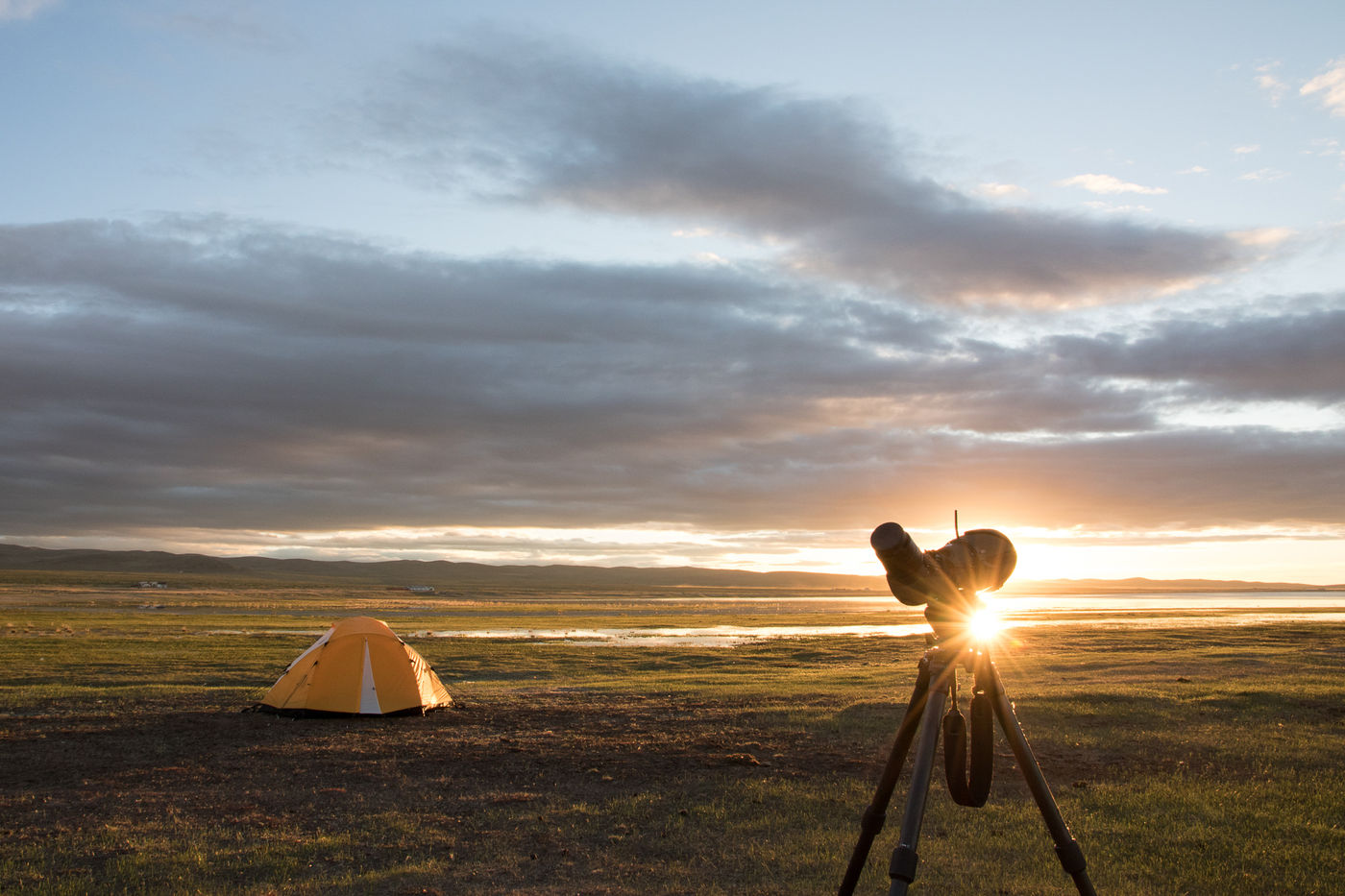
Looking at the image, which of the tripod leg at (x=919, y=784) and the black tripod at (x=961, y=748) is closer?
the tripod leg at (x=919, y=784)

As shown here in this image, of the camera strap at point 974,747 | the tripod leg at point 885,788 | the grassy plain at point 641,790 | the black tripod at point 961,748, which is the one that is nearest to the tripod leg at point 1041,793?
the black tripod at point 961,748

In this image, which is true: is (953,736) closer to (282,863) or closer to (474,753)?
(282,863)

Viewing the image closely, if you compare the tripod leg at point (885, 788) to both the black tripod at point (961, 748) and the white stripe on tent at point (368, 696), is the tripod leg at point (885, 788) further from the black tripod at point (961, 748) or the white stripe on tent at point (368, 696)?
the white stripe on tent at point (368, 696)

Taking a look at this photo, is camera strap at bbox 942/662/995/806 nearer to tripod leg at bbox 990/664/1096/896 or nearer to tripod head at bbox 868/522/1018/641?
tripod leg at bbox 990/664/1096/896

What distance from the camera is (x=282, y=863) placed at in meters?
8.54

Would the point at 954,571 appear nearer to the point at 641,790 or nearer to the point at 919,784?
the point at 919,784

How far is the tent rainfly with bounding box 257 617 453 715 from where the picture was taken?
17172mm

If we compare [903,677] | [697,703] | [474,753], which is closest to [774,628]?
[903,677]

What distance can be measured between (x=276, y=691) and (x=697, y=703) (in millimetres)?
8560

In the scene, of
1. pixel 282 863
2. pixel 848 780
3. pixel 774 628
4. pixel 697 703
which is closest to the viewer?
pixel 282 863

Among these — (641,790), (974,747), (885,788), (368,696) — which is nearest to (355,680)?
(368,696)

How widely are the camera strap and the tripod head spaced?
46cm

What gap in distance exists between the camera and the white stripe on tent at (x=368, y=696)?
17.1m

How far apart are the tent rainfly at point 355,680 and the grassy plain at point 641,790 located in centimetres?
47
